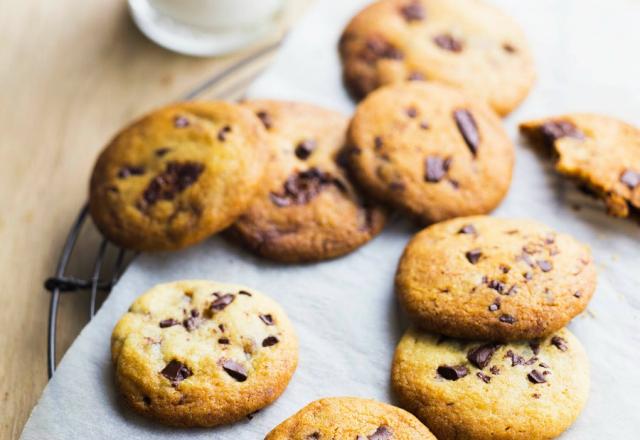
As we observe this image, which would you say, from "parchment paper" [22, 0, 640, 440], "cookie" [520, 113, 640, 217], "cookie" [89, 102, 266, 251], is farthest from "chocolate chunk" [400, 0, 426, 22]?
"cookie" [89, 102, 266, 251]

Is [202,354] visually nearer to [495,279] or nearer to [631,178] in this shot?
[495,279]

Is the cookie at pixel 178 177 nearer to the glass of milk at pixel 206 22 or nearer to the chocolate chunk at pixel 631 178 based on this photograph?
the glass of milk at pixel 206 22

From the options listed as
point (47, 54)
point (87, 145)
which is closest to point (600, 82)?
point (87, 145)

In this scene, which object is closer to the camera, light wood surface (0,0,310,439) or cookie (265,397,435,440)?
cookie (265,397,435,440)

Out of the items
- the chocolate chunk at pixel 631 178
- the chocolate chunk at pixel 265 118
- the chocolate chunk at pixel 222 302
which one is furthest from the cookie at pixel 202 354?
the chocolate chunk at pixel 631 178

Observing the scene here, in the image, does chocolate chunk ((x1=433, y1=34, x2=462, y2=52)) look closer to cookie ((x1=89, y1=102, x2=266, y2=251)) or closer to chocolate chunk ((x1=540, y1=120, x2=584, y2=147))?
chocolate chunk ((x1=540, y1=120, x2=584, y2=147))

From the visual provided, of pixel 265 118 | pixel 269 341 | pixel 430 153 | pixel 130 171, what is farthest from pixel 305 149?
pixel 269 341
